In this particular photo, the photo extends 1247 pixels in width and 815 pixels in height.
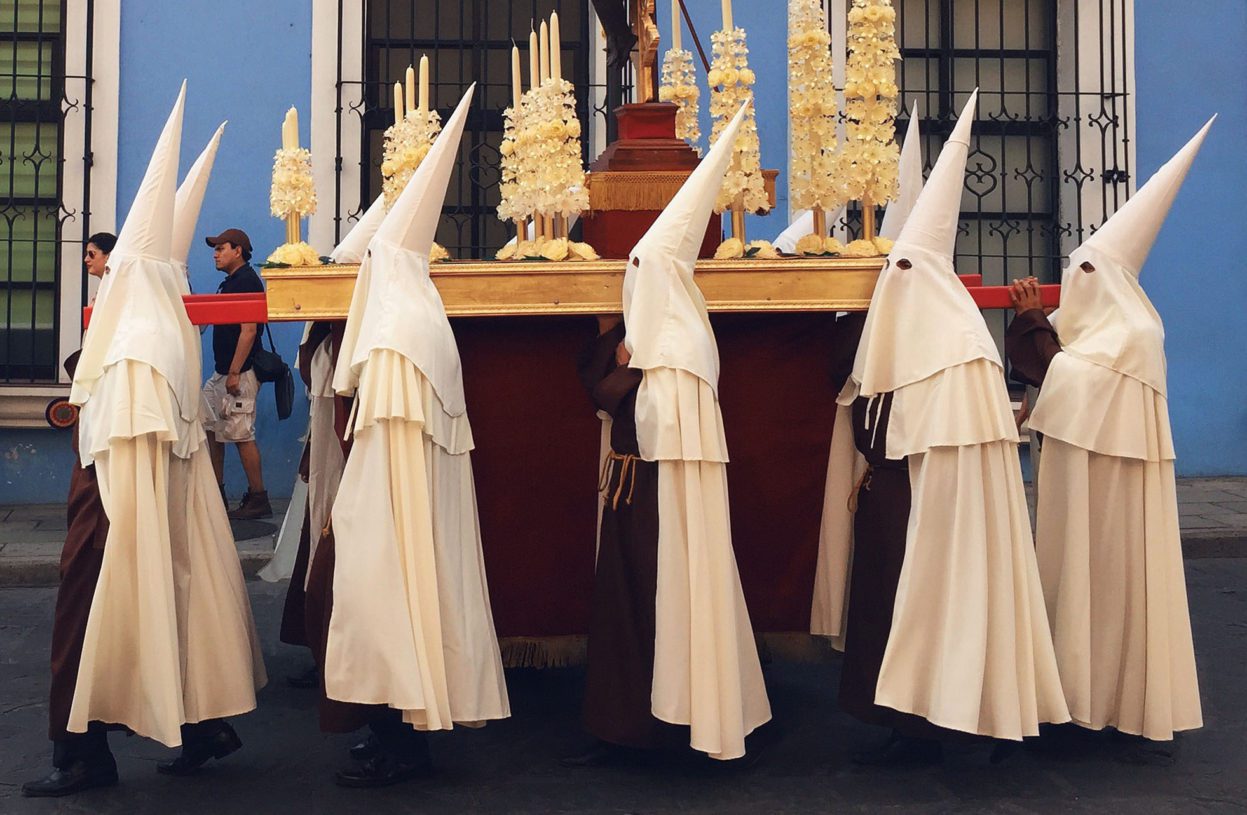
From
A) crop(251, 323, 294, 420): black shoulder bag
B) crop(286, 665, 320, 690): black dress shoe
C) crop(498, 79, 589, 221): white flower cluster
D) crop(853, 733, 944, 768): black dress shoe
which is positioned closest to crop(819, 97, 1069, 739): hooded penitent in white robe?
crop(853, 733, 944, 768): black dress shoe

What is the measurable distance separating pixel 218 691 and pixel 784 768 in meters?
1.73

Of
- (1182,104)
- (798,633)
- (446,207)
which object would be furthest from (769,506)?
(1182,104)

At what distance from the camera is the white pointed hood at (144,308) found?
380 centimetres

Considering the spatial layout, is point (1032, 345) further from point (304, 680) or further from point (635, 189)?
point (304, 680)

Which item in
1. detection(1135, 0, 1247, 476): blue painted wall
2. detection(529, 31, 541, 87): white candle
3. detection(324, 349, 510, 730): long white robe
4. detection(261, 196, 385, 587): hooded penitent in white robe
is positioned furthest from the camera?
detection(1135, 0, 1247, 476): blue painted wall

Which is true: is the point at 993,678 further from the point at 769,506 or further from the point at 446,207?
the point at 446,207

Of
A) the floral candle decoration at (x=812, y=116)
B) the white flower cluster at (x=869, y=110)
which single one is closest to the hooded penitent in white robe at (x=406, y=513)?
the floral candle decoration at (x=812, y=116)

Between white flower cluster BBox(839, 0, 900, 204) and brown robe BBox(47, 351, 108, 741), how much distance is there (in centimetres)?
258

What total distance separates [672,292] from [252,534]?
14.2 feet

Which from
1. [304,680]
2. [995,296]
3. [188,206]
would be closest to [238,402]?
[304,680]

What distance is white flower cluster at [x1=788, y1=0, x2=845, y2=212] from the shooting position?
440 cm

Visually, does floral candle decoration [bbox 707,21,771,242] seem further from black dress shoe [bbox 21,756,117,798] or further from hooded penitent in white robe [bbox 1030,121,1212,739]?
black dress shoe [bbox 21,756,117,798]

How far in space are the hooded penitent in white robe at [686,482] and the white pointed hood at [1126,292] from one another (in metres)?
1.26

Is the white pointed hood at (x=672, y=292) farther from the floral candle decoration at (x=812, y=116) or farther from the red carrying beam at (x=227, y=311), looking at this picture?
the red carrying beam at (x=227, y=311)
